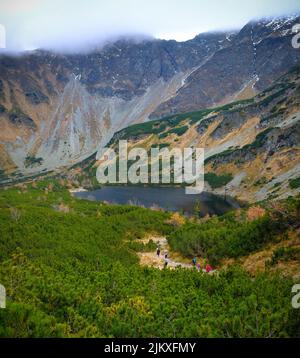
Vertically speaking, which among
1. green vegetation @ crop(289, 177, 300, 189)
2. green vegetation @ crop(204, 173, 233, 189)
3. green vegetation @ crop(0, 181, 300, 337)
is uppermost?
green vegetation @ crop(0, 181, 300, 337)

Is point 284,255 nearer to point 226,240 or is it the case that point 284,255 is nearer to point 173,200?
point 226,240

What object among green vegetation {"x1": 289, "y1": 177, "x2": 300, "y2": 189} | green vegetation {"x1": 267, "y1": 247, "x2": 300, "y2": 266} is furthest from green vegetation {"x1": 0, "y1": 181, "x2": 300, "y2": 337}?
green vegetation {"x1": 289, "y1": 177, "x2": 300, "y2": 189}

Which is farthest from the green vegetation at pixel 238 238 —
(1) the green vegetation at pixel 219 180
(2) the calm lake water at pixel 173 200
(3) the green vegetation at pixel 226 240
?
(1) the green vegetation at pixel 219 180

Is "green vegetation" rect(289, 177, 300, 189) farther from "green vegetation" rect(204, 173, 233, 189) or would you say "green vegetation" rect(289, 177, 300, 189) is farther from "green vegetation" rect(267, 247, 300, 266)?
"green vegetation" rect(267, 247, 300, 266)

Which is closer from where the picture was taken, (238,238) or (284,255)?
(284,255)

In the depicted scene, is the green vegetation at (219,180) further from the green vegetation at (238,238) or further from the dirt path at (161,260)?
the green vegetation at (238,238)

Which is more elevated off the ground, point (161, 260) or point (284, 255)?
A: point (284, 255)

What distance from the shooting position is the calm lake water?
144m

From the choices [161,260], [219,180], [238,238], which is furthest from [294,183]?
[238,238]

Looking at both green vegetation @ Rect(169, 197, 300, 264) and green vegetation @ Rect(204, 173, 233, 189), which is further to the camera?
green vegetation @ Rect(204, 173, 233, 189)

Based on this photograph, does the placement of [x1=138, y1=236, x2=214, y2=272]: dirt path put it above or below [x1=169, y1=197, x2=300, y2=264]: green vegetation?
below

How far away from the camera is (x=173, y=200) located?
6457 inches

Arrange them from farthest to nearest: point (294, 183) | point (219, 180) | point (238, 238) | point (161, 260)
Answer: point (219, 180), point (294, 183), point (161, 260), point (238, 238)

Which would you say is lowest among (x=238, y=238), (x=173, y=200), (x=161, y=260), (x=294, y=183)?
(x=173, y=200)
